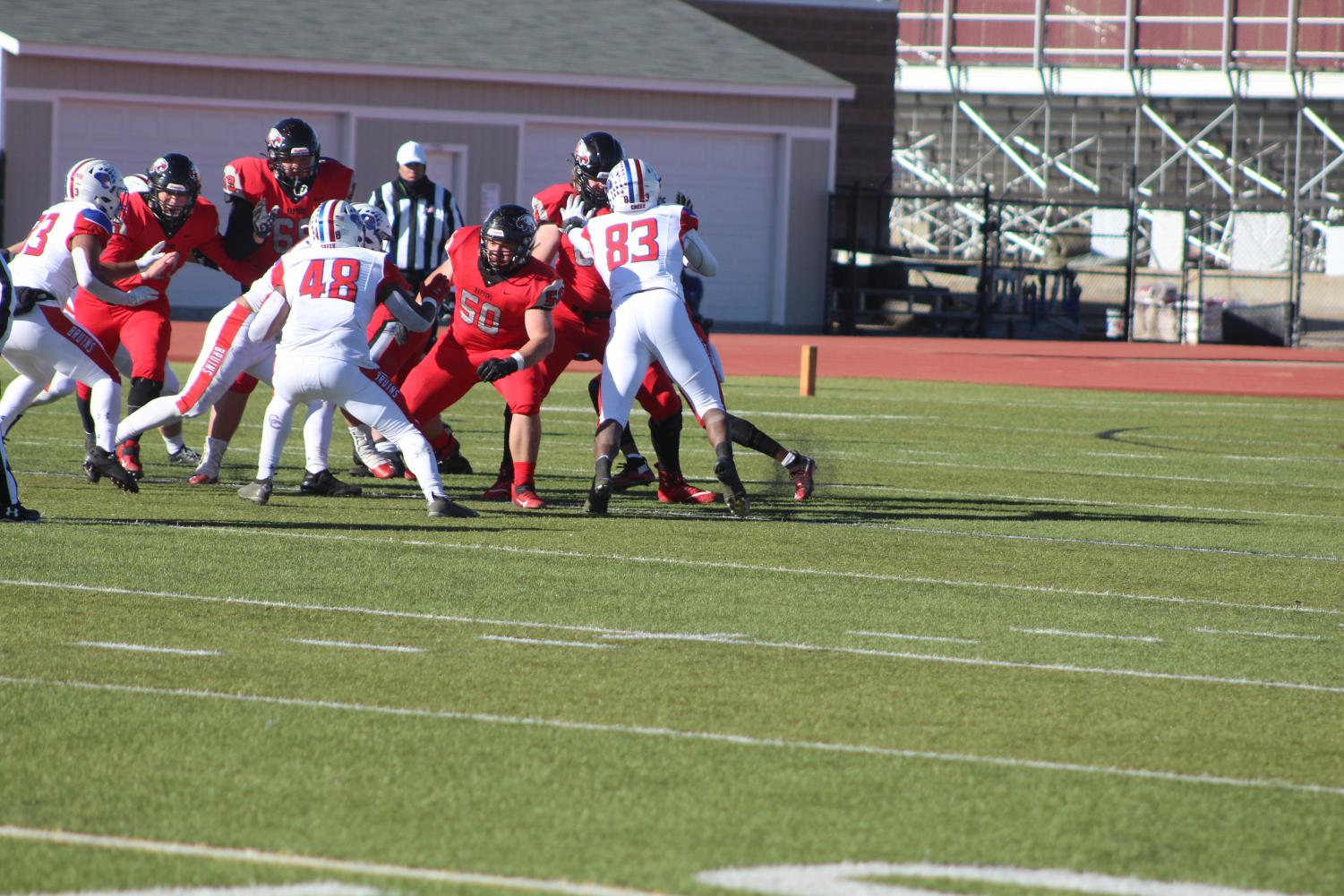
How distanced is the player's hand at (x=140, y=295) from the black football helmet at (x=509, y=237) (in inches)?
83.4

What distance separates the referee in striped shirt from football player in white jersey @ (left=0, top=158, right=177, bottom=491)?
222cm

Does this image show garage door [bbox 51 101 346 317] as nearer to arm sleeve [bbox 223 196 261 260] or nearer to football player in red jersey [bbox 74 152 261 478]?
arm sleeve [bbox 223 196 261 260]

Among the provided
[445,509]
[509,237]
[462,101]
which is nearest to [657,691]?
[445,509]

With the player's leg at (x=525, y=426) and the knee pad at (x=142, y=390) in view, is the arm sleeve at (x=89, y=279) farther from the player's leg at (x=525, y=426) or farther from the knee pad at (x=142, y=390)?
the player's leg at (x=525, y=426)

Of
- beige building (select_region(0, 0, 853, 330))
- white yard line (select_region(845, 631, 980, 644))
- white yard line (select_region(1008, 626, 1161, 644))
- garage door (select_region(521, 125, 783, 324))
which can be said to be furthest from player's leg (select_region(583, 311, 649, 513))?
garage door (select_region(521, 125, 783, 324))

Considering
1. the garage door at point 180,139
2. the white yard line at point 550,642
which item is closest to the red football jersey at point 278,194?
the white yard line at point 550,642

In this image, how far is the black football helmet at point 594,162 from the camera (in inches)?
454

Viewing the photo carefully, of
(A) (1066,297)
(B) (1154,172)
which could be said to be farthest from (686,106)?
(B) (1154,172)

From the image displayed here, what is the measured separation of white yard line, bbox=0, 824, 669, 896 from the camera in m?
4.24

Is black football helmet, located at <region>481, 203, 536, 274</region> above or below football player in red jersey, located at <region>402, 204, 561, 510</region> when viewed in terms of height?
above

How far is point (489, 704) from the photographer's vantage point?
236 inches

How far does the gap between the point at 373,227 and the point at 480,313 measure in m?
0.75

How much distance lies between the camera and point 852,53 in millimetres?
40781

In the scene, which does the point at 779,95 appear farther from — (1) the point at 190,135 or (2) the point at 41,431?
(2) the point at 41,431
